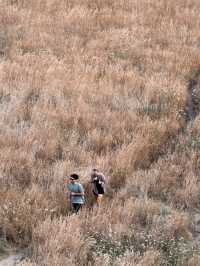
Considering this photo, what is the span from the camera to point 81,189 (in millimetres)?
9062

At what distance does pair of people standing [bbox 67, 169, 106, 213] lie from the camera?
355 inches

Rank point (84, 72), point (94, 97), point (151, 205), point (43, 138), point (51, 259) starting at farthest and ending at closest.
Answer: point (84, 72) → point (94, 97) → point (43, 138) → point (151, 205) → point (51, 259)

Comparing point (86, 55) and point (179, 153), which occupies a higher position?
point (86, 55)

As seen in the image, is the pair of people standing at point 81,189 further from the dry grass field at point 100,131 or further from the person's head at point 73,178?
the dry grass field at point 100,131

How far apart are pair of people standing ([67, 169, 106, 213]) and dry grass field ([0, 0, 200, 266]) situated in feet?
0.60

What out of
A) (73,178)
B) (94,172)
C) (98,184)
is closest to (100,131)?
(94,172)

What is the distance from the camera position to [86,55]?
15555 millimetres

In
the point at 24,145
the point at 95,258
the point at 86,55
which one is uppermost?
the point at 86,55

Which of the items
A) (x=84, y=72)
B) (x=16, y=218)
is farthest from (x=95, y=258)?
(x=84, y=72)

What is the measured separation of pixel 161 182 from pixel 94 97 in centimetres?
374

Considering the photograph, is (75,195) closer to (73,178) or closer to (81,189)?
(81,189)

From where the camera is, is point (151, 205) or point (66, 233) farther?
point (151, 205)

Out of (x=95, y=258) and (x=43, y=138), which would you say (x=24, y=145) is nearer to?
(x=43, y=138)

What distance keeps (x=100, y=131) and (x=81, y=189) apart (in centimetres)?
271
